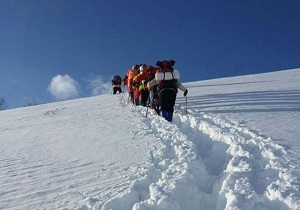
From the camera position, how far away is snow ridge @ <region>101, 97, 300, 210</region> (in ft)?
14.2

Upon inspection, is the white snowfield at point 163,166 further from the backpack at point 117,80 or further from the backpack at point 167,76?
the backpack at point 117,80

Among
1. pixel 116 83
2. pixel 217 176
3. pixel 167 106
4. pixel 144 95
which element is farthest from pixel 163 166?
pixel 116 83

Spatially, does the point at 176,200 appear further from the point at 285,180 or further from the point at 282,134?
the point at 282,134

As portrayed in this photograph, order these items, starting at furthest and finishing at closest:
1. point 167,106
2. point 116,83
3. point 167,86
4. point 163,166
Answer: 1. point 116,83
2. point 167,86
3. point 167,106
4. point 163,166

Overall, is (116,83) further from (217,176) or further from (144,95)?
(217,176)

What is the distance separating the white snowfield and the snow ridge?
0.5 inches

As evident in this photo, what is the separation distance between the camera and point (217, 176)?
223 inches

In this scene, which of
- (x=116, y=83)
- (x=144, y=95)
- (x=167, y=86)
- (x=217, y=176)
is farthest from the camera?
(x=116, y=83)

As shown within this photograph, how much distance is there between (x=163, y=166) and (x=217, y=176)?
784mm

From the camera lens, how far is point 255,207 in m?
4.13


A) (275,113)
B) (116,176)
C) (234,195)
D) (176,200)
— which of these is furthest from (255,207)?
(275,113)

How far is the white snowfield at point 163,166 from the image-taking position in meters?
4.57

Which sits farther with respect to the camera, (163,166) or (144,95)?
(144,95)

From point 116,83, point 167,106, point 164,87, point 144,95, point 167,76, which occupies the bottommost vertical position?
point 167,106
